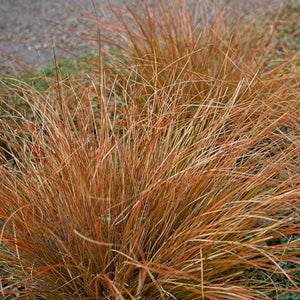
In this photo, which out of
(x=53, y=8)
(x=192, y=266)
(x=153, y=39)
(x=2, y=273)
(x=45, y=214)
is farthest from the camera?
(x=53, y=8)

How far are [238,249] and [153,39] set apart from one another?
1.79 metres

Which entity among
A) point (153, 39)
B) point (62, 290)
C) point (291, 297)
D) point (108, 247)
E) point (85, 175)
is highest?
point (153, 39)

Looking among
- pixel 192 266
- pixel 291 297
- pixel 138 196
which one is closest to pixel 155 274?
pixel 192 266

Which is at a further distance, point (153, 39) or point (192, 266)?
point (153, 39)

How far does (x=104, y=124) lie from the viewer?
2.14 m

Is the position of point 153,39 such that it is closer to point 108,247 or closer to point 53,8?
point 108,247

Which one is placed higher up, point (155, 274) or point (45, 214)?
point (45, 214)

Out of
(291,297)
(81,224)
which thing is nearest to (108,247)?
(81,224)

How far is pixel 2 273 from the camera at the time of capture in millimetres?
2129

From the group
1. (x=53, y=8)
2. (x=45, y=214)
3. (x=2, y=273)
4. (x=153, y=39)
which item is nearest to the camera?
(x=45, y=214)

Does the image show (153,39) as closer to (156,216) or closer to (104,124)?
(104,124)

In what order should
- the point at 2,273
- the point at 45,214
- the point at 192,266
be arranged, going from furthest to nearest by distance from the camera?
the point at 2,273
the point at 45,214
the point at 192,266

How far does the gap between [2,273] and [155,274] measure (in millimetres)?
873

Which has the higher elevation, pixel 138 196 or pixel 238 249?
pixel 138 196
